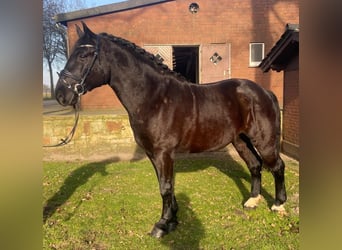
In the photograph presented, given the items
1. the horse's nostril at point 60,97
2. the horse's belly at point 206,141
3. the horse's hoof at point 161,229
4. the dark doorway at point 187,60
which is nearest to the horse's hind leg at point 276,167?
the horse's belly at point 206,141

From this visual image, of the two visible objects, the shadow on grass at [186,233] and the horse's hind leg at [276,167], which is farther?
the horse's hind leg at [276,167]

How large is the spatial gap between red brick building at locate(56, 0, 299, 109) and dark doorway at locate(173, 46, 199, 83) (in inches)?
41.0

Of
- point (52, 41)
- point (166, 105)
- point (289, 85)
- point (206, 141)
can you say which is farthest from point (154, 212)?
point (52, 41)

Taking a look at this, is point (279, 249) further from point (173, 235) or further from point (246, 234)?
point (173, 235)

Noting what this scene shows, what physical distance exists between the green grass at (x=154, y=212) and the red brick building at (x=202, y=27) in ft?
25.5

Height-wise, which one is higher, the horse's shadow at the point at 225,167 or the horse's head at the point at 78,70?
the horse's head at the point at 78,70

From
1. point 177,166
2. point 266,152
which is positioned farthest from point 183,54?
point 266,152

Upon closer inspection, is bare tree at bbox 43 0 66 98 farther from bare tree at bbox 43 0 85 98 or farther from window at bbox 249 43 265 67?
window at bbox 249 43 265 67

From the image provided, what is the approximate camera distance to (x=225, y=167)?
6781 millimetres

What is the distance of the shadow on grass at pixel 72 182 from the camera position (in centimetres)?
434

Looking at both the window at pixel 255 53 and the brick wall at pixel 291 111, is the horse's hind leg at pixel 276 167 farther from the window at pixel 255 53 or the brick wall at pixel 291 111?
the window at pixel 255 53

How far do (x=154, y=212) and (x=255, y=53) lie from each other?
1126 centimetres

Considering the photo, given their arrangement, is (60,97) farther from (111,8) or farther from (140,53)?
(111,8)
